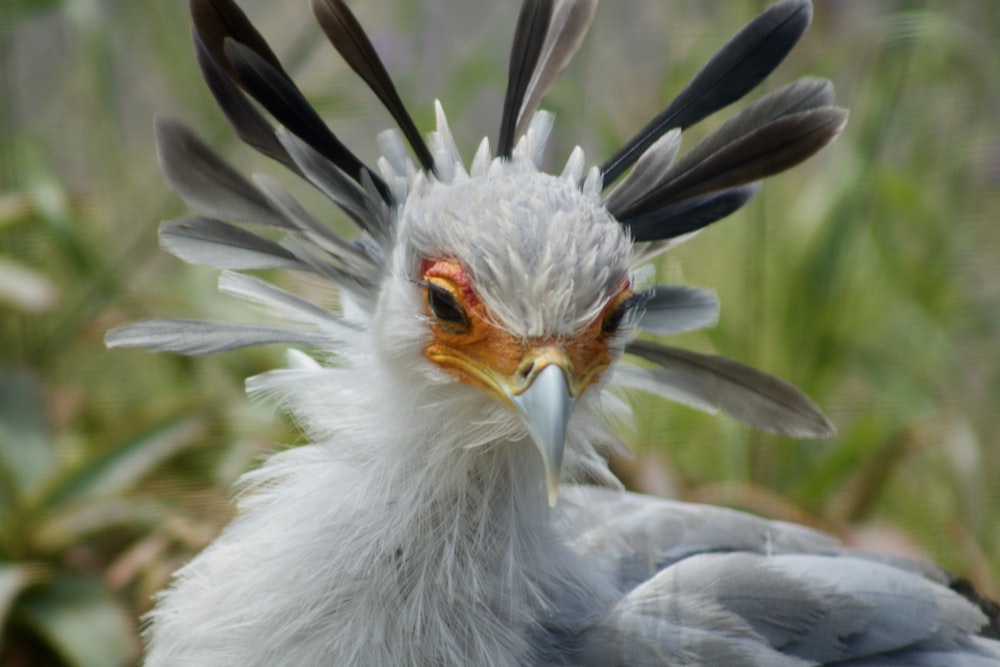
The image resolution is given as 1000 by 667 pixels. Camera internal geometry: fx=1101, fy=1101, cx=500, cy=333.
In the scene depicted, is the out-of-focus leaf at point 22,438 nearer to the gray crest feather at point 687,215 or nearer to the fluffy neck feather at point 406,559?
the fluffy neck feather at point 406,559

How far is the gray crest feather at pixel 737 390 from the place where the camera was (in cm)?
121

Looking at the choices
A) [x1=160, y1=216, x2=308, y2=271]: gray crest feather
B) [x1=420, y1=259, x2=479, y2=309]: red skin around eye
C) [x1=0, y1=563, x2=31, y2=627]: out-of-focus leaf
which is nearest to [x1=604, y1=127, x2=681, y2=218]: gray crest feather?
[x1=420, y1=259, x2=479, y2=309]: red skin around eye

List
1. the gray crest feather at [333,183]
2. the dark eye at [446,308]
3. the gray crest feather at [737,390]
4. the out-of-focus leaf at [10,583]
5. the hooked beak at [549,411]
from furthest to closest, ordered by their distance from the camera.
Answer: the out-of-focus leaf at [10,583]
the gray crest feather at [737,390]
the gray crest feather at [333,183]
the dark eye at [446,308]
the hooked beak at [549,411]

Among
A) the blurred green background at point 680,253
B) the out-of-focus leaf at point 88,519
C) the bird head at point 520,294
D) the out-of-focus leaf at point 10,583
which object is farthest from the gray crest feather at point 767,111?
the out-of-focus leaf at point 10,583

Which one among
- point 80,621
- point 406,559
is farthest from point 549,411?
point 80,621

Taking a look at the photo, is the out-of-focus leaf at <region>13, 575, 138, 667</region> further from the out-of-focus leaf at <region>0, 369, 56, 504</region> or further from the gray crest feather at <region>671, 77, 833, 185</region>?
the gray crest feather at <region>671, 77, 833, 185</region>

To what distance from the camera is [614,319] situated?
103 cm

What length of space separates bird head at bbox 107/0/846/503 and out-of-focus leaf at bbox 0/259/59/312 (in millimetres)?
922

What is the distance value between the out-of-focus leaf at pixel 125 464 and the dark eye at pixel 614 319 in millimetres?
1118

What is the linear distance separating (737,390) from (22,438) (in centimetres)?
132

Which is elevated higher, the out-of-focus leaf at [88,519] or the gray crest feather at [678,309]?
the gray crest feather at [678,309]

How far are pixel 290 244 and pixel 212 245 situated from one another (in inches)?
3.2

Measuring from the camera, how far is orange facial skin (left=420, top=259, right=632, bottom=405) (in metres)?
0.97

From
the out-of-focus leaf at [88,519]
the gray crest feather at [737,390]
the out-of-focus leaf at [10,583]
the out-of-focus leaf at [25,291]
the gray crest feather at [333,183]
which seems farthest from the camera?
the out-of-focus leaf at [25,291]
